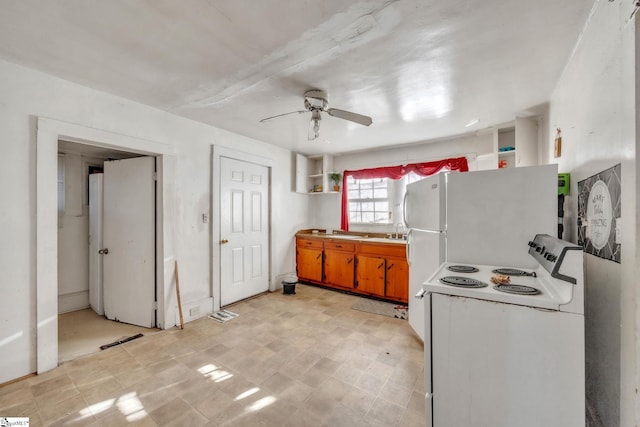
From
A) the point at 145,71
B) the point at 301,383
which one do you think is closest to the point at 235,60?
the point at 145,71

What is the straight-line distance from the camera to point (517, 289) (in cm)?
120

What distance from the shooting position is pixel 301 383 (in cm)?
195

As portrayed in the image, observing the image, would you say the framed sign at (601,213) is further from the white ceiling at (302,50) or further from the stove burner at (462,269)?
the white ceiling at (302,50)

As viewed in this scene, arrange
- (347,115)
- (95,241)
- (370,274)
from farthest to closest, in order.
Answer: (370,274) < (95,241) < (347,115)

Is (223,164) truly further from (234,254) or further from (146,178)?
(234,254)

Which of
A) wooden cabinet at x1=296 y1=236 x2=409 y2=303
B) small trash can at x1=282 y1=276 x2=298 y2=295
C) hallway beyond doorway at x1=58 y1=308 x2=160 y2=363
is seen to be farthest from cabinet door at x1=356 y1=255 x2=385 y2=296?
hallway beyond doorway at x1=58 y1=308 x2=160 y2=363

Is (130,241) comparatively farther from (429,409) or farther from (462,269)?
(462,269)

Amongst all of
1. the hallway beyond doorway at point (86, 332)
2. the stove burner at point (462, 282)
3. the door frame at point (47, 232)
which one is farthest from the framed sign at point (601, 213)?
the hallway beyond doorway at point (86, 332)

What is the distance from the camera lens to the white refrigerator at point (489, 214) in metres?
1.74

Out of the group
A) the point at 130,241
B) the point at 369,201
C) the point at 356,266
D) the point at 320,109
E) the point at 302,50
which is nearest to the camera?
the point at 302,50

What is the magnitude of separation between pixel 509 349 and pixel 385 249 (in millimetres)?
2586

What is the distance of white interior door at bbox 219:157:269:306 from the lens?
3496 millimetres

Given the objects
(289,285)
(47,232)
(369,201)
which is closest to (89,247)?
(47,232)

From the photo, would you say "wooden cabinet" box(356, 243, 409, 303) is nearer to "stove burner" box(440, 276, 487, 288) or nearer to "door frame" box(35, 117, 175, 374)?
"stove burner" box(440, 276, 487, 288)
